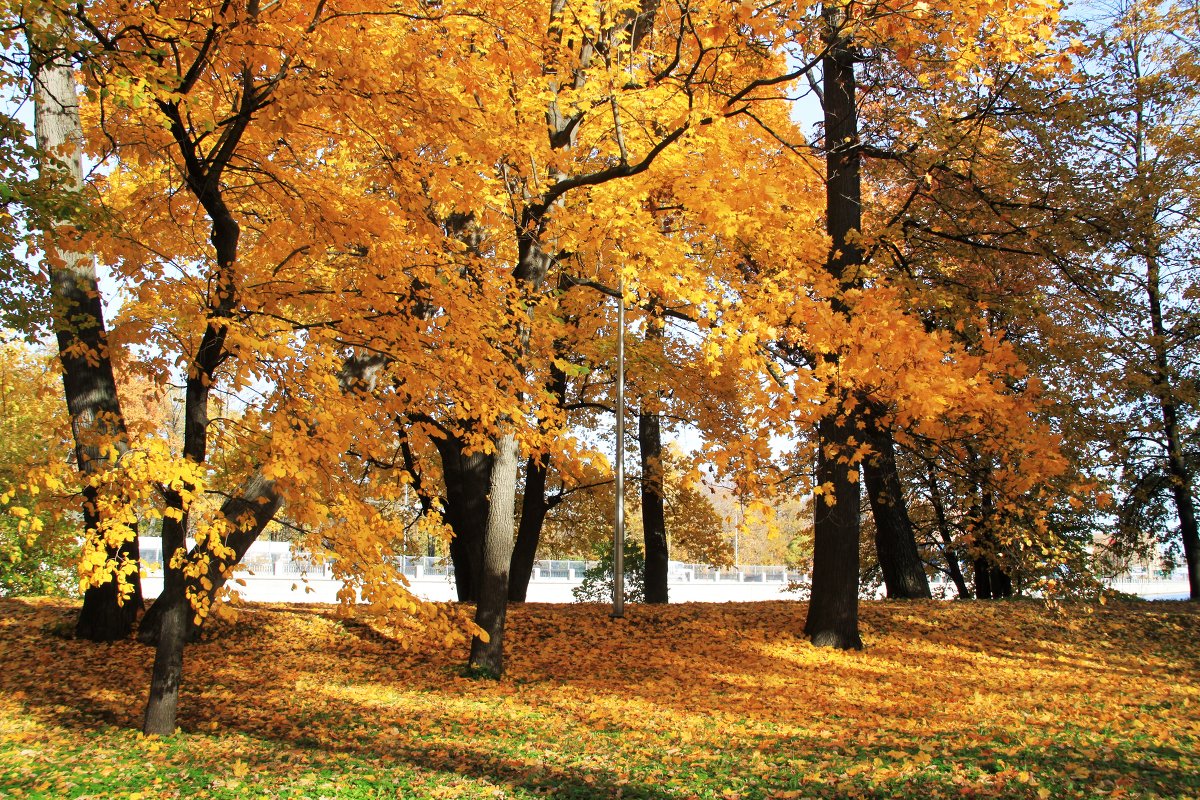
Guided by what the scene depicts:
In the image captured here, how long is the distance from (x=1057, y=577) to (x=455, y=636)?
561 cm

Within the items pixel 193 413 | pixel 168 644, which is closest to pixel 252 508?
pixel 168 644

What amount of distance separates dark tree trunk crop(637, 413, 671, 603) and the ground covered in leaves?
307 cm

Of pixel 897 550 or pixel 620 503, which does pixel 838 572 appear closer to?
pixel 620 503

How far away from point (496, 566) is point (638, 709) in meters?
2.32

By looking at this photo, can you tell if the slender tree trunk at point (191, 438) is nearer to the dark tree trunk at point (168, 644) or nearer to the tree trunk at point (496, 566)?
the dark tree trunk at point (168, 644)

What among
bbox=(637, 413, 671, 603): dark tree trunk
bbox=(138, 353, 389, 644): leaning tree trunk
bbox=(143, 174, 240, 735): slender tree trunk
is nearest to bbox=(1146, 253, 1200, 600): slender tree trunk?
bbox=(637, 413, 671, 603): dark tree trunk

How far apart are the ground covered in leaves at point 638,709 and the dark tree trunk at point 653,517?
3.07m

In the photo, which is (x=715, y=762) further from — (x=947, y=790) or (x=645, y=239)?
(x=645, y=239)

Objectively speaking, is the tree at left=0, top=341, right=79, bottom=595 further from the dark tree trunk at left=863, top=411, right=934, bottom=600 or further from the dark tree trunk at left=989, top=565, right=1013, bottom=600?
the dark tree trunk at left=989, top=565, right=1013, bottom=600

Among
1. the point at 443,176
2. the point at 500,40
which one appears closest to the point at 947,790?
the point at 443,176

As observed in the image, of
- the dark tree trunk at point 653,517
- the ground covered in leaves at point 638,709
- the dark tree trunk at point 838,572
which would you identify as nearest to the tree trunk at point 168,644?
the ground covered in leaves at point 638,709

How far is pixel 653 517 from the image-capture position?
1747 cm

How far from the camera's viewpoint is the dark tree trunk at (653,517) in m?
16.8

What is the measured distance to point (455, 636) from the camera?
6.92 metres
